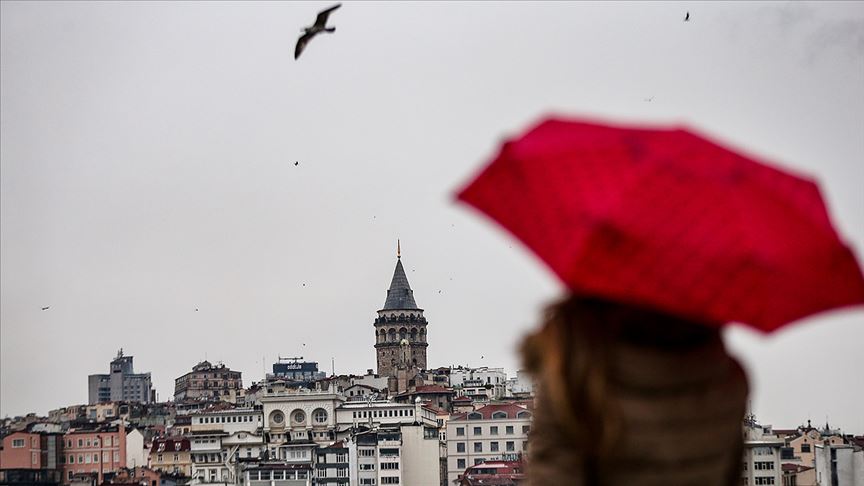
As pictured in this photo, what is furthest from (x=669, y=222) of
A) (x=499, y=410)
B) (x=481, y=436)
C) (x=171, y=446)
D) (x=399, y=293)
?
(x=399, y=293)

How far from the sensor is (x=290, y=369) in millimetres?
107688

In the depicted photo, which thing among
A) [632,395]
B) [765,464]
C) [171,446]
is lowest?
[765,464]

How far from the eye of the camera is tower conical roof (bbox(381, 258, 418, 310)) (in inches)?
3568

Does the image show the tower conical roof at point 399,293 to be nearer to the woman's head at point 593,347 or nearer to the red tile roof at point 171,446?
the red tile roof at point 171,446

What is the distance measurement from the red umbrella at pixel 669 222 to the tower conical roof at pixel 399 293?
88.6 m

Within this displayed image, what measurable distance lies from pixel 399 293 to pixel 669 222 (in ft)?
293

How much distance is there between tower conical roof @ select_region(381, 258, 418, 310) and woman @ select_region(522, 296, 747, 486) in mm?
88689

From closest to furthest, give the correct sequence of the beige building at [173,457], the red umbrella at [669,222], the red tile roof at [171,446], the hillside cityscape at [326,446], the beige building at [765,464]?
1. the red umbrella at [669,222]
2. the beige building at [765,464]
3. the hillside cityscape at [326,446]
4. the beige building at [173,457]
5. the red tile roof at [171,446]

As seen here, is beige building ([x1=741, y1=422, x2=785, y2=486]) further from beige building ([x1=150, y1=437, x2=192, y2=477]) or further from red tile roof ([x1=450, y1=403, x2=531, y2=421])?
beige building ([x1=150, y1=437, x2=192, y2=477])

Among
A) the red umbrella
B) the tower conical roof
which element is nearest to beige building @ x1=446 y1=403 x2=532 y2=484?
the tower conical roof

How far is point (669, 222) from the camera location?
1.43m

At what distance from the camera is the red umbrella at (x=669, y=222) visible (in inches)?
55.2

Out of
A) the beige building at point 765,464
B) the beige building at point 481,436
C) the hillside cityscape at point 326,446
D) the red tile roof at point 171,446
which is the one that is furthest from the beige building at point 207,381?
the beige building at point 765,464

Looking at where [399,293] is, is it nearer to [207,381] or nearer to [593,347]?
[207,381]
